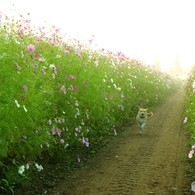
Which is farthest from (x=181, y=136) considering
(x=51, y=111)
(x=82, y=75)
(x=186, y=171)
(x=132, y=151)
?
(x=51, y=111)

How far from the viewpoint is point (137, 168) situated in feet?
19.4

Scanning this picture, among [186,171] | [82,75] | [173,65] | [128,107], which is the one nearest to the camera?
[186,171]

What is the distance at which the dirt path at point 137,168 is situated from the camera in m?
4.95

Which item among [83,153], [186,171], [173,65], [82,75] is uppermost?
[173,65]

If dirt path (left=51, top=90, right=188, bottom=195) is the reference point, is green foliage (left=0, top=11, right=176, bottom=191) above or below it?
above

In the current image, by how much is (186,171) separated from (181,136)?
114 inches

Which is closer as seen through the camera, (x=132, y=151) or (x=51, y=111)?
(x=51, y=111)

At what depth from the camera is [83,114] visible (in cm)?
810

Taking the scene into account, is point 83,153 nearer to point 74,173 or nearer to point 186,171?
point 74,173

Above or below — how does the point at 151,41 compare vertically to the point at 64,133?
above

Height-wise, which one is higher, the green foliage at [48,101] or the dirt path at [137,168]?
the green foliage at [48,101]

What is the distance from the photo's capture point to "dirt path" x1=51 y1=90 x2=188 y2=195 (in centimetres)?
495

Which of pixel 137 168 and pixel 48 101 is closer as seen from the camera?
pixel 137 168

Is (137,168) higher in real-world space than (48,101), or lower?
lower
